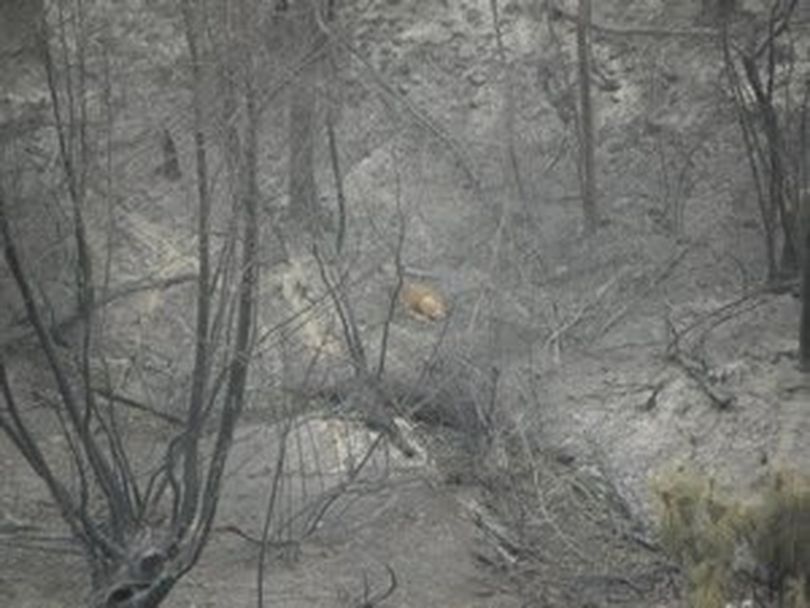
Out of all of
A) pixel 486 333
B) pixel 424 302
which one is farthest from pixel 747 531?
pixel 424 302

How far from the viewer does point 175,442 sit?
6473 millimetres

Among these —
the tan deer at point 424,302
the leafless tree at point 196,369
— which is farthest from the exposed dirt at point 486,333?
the leafless tree at point 196,369

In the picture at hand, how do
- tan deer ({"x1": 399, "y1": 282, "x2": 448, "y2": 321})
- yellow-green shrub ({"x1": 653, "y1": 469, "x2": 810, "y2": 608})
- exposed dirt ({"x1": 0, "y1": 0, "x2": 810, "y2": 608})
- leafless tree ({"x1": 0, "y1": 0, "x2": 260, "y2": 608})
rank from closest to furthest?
leafless tree ({"x1": 0, "y1": 0, "x2": 260, "y2": 608}) → yellow-green shrub ({"x1": 653, "y1": 469, "x2": 810, "y2": 608}) → exposed dirt ({"x1": 0, "y1": 0, "x2": 810, "y2": 608}) → tan deer ({"x1": 399, "y1": 282, "x2": 448, "y2": 321})

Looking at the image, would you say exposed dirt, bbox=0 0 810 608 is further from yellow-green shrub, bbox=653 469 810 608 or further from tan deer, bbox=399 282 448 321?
yellow-green shrub, bbox=653 469 810 608

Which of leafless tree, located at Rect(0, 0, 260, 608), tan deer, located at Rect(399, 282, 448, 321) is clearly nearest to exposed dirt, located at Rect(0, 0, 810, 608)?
tan deer, located at Rect(399, 282, 448, 321)

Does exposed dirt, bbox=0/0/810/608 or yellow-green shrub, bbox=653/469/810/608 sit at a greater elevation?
exposed dirt, bbox=0/0/810/608

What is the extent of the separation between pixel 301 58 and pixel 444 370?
8.50ft

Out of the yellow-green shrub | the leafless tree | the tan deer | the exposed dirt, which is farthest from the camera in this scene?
the tan deer

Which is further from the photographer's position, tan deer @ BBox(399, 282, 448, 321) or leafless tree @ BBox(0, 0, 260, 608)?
tan deer @ BBox(399, 282, 448, 321)

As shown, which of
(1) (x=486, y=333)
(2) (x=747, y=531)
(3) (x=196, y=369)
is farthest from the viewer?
(1) (x=486, y=333)

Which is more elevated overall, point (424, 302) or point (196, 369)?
point (424, 302)

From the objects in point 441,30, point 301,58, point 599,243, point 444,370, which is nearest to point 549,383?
point 444,370

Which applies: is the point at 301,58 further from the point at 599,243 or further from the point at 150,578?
the point at 599,243

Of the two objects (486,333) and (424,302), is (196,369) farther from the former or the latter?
(424,302)
